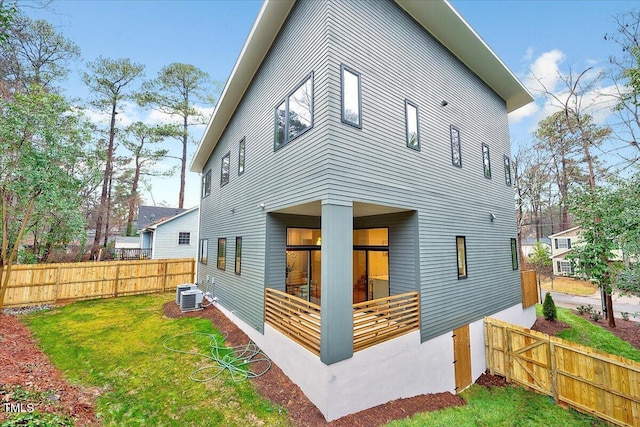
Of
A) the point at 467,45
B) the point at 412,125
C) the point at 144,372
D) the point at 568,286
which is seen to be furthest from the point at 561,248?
the point at 144,372

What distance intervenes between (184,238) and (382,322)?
1834 cm

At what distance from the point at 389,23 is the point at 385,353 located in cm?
736

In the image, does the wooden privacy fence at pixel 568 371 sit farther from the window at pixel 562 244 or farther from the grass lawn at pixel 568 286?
the window at pixel 562 244

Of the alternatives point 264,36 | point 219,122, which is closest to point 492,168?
point 264,36

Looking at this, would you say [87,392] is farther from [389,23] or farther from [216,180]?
[389,23]

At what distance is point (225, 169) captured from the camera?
10648mm

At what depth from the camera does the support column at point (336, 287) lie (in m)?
4.29

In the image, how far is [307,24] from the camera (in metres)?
5.63

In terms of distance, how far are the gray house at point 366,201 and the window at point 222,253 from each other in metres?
0.04

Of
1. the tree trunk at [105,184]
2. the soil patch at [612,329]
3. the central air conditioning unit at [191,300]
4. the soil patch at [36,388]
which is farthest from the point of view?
the tree trunk at [105,184]

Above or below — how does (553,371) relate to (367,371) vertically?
below

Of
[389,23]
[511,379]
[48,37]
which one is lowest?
[511,379]

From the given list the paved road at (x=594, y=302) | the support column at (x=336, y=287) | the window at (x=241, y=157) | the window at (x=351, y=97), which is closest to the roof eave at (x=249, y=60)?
the window at (x=241, y=157)

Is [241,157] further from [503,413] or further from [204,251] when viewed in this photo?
[503,413]
